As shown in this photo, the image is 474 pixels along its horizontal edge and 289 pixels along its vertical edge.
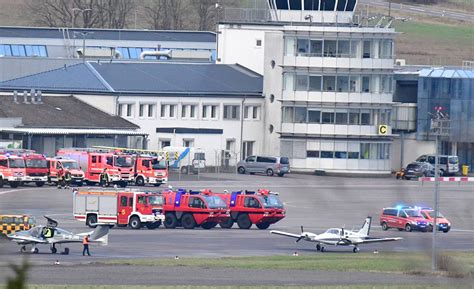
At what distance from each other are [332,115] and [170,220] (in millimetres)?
Result: 41446

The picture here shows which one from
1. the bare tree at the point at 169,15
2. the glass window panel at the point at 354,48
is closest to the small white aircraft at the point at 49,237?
the glass window panel at the point at 354,48

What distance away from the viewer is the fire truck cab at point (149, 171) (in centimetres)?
7312

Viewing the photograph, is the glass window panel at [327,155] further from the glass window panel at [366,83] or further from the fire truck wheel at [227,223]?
the fire truck wheel at [227,223]

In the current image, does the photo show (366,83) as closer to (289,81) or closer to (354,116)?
(354,116)

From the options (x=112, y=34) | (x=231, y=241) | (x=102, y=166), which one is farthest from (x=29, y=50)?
(x=231, y=241)

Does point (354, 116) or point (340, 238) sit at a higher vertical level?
point (354, 116)

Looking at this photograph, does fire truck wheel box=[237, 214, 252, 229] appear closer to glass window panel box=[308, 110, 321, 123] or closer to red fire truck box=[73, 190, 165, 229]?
red fire truck box=[73, 190, 165, 229]

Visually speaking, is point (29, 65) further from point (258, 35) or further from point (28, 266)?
point (28, 266)

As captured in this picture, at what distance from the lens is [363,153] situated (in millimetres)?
91375

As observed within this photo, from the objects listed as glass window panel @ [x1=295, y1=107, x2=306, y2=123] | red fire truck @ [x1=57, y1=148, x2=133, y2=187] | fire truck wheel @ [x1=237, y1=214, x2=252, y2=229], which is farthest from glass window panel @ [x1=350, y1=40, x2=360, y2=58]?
fire truck wheel @ [x1=237, y1=214, x2=252, y2=229]

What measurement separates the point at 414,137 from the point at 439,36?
183 feet

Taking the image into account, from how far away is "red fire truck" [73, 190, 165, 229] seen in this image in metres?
49.9

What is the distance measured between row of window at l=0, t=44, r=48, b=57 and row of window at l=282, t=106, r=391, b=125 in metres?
35.7

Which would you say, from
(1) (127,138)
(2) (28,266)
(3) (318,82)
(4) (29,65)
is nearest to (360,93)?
(3) (318,82)
